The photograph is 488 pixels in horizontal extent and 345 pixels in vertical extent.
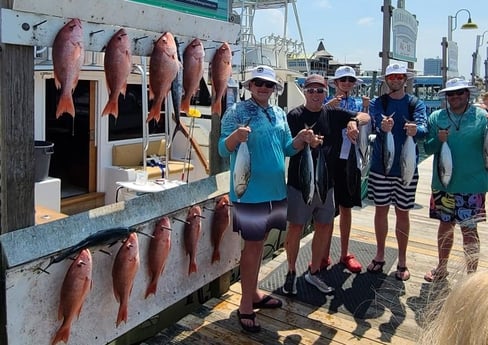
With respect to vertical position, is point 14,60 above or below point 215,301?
above

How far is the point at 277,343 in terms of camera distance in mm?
2912

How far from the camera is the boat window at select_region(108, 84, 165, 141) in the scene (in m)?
6.54

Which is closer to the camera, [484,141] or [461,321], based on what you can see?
[461,321]

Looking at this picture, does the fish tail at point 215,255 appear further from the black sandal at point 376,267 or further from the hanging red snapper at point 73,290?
the black sandal at point 376,267

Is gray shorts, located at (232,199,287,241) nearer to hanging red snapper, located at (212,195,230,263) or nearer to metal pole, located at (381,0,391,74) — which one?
hanging red snapper, located at (212,195,230,263)

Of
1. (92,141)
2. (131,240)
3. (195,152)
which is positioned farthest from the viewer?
(195,152)

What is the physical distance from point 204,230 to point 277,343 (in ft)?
2.87

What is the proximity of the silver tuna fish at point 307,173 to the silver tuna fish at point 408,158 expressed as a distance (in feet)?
2.92

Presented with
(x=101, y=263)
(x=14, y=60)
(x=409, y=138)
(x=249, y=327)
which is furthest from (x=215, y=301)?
(x=14, y=60)

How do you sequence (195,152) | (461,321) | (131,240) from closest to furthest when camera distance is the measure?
(461,321) < (131,240) < (195,152)

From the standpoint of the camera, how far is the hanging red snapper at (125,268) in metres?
2.34

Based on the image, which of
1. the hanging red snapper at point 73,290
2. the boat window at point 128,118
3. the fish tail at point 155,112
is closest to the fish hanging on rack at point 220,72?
the fish tail at point 155,112

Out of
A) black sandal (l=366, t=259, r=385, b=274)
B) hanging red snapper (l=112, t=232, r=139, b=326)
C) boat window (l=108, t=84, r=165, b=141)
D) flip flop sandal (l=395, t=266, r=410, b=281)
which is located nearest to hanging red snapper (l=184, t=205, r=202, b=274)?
hanging red snapper (l=112, t=232, r=139, b=326)

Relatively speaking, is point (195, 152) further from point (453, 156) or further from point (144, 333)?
point (453, 156)
